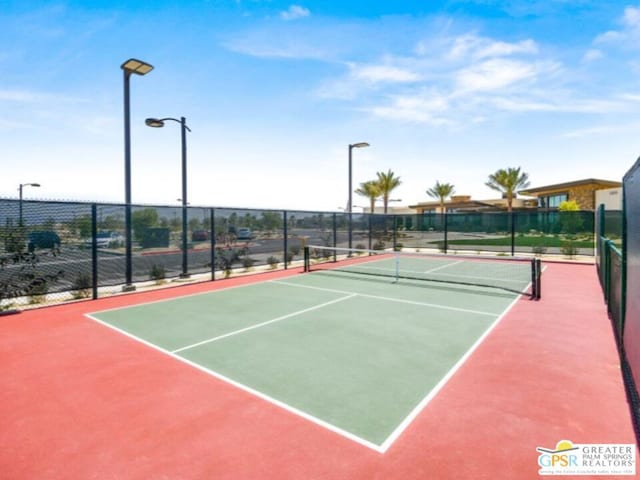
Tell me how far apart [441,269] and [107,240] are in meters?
12.8

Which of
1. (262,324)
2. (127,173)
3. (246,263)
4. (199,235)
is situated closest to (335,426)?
(262,324)

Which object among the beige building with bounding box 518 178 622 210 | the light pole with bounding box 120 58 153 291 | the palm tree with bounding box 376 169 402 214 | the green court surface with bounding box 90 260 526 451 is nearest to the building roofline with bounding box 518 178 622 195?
the beige building with bounding box 518 178 622 210

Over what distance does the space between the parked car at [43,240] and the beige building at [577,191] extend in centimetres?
5113

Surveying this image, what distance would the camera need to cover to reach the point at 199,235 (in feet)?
48.1

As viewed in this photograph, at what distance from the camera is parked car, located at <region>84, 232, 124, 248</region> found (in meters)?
10.4

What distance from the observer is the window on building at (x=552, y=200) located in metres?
49.9

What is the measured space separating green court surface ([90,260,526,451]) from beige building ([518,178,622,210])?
43.1 meters

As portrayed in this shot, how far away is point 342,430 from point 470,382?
2100mm

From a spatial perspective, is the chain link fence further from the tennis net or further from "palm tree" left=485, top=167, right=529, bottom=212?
"palm tree" left=485, top=167, right=529, bottom=212

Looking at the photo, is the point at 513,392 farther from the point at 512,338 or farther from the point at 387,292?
the point at 387,292

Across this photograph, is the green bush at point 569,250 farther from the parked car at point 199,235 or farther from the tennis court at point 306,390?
the parked car at point 199,235

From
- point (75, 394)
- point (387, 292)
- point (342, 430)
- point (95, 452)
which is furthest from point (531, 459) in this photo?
point (387, 292)

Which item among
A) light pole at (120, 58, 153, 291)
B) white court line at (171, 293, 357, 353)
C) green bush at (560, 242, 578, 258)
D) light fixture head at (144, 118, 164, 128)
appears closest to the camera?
white court line at (171, 293, 357, 353)

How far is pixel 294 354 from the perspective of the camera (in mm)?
5969
